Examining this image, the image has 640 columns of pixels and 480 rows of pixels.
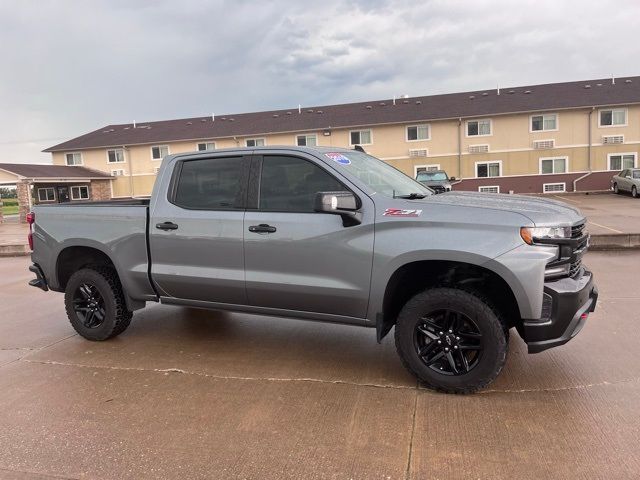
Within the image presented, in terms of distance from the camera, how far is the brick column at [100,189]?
4159cm

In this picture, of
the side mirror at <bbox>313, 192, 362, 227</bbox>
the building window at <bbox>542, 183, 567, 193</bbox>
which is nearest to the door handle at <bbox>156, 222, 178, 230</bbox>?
the side mirror at <bbox>313, 192, 362, 227</bbox>

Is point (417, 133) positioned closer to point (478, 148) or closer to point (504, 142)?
point (478, 148)

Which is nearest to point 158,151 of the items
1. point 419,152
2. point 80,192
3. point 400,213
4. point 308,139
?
point 80,192

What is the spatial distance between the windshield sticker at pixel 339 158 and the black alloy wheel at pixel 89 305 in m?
2.83

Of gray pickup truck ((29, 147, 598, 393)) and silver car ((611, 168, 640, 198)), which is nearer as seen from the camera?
gray pickup truck ((29, 147, 598, 393))

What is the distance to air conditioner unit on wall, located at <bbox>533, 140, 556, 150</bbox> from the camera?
35531 mm

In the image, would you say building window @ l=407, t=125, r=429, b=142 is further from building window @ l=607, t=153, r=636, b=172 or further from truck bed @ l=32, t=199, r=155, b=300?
truck bed @ l=32, t=199, r=155, b=300

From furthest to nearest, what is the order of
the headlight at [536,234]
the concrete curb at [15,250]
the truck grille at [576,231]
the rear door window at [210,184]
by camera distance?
the concrete curb at [15,250] < the rear door window at [210,184] < the truck grille at [576,231] < the headlight at [536,234]

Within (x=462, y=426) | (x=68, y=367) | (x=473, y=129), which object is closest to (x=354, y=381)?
(x=462, y=426)

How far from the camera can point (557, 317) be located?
348 cm

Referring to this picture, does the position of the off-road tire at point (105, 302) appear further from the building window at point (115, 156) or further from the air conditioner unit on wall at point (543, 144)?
the building window at point (115, 156)

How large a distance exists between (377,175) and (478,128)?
34.7 m

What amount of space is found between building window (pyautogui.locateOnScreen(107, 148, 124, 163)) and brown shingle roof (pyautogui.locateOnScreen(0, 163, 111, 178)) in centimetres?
137

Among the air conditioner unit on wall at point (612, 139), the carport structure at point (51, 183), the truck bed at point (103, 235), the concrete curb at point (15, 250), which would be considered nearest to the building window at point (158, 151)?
the carport structure at point (51, 183)
